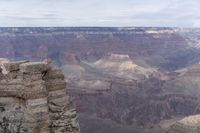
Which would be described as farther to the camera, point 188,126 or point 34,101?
point 188,126

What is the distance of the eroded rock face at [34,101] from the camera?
1964 centimetres

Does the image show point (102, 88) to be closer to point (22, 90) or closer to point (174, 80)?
point (174, 80)

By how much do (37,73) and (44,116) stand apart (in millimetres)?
1879

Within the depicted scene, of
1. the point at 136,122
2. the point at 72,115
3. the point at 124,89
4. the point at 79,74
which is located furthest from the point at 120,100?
the point at 72,115

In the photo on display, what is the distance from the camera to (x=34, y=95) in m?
19.7

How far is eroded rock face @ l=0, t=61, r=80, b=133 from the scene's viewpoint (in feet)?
64.4

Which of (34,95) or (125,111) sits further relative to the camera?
(125,111)

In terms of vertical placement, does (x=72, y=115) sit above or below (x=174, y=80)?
above

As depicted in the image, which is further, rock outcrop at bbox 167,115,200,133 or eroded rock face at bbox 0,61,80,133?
rock outcrop at bbox 167,115,200,133

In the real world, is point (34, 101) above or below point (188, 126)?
above

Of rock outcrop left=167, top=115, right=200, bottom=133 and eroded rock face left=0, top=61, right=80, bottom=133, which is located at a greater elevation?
eroded rock face left=0, top=61, right=80, bottom=133

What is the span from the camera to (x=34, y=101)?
19625 millimetres

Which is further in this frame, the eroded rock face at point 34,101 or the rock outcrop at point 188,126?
the rock outcrop at point 188,126

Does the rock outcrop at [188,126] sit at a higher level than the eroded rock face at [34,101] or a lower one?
lower
